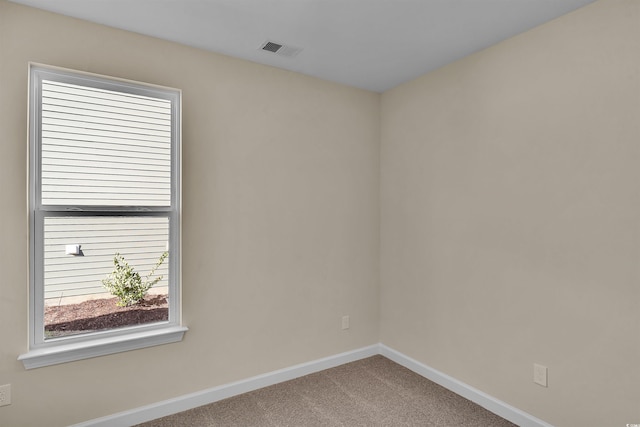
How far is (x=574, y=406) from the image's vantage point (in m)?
2.06

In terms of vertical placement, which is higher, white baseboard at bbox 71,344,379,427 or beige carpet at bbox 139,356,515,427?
white baseboard at bbox 71,344,379,427

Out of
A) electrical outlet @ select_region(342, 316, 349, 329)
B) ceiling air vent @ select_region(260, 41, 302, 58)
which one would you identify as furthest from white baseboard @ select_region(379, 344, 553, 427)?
ceiling air vent @ select_region(260, 41, 302, 58)

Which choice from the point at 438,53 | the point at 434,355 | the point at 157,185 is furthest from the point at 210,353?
the point at 438,53

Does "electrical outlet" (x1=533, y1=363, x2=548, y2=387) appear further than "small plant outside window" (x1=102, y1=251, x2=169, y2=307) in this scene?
No

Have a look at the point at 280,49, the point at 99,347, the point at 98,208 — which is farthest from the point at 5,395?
the point at 280,49

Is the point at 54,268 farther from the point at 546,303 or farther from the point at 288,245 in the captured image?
the point at 546,303

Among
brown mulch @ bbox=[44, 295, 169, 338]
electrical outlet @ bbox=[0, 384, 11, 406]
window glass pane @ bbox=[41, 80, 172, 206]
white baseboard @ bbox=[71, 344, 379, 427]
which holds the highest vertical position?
window glass pane @ bbox=[41, 80, 172, 206]

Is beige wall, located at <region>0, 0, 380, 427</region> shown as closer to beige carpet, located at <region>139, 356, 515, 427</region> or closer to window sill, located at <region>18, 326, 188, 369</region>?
window sill, located at <region>18, 326, 188, 369</region>

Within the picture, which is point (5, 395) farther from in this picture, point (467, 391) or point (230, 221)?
point (467, 391)

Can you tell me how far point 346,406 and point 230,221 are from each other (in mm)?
1588

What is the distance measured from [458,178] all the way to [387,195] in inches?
31.1

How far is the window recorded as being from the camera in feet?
6.82

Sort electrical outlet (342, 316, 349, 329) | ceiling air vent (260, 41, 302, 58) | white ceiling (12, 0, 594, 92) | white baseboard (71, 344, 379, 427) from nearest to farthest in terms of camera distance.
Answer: white ceiling (12, 0, 594, 92) < white baseboard (71, 344, 379, 427) < ceiling air vent (260, 41, 302, 58) < electrical outlet (342, 316, 349, 329)

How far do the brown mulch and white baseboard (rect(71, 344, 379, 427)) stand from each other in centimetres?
56
